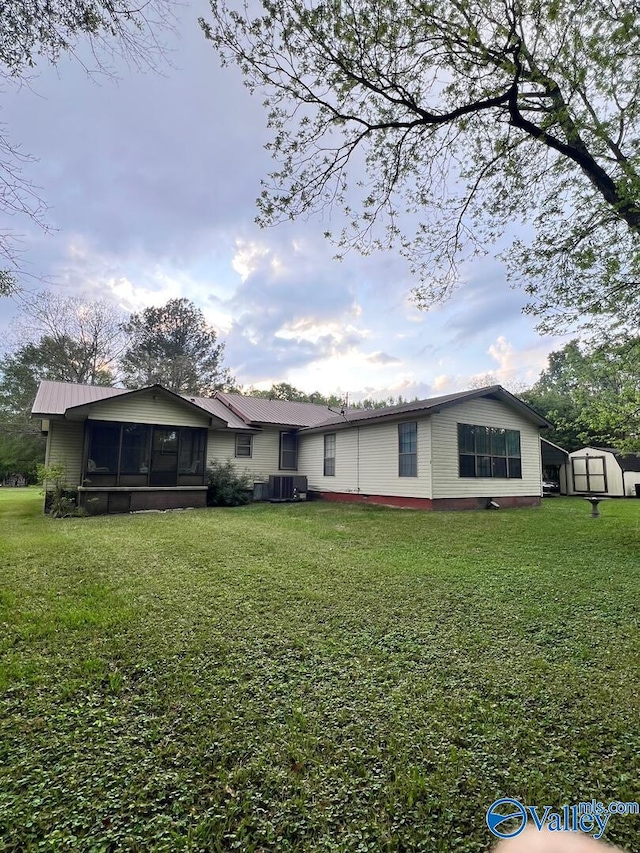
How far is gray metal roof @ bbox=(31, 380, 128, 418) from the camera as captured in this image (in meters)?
11.2

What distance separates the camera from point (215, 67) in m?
5.68

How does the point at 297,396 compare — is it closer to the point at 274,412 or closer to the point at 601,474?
the point at 274,412

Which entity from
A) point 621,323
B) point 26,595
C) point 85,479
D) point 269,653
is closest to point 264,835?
point 269,653

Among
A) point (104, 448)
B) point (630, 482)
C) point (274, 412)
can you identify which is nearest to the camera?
point (104, 448)

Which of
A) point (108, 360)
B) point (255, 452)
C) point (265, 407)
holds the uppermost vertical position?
point (108, 360)

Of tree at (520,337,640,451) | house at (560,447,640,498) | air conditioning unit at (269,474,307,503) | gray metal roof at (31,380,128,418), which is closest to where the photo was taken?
tree at (520,337,640,451)

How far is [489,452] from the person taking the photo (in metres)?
12.5

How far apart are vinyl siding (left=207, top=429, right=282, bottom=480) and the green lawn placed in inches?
373

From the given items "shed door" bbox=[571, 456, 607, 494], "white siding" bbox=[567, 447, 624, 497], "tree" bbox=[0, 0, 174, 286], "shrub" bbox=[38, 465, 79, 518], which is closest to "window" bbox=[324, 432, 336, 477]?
"shrub" bbox=[38, 465, 79, 518]

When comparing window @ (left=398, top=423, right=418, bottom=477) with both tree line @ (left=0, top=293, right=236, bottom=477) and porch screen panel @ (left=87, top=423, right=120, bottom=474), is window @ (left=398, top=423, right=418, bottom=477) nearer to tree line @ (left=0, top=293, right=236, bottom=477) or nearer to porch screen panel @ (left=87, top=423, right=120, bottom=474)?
porch screen panel @ (left=87, top=423, right=120, bottom=474)

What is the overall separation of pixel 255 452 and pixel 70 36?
12.5 m

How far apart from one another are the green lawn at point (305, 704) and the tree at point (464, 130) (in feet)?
16.5

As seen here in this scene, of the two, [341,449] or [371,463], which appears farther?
[341,449]

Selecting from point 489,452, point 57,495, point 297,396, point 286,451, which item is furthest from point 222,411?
point 297,396
